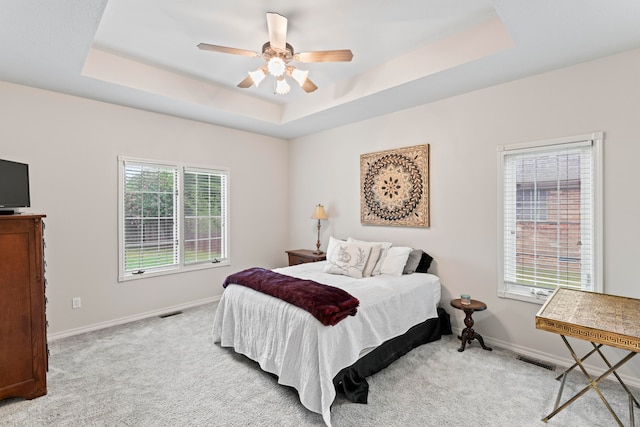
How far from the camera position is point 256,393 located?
2299 millimetres

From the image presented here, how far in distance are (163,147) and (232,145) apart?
3.34 ft

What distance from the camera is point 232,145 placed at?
4.74 metres

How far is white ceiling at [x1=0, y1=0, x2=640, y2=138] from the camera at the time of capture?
82.0 inches

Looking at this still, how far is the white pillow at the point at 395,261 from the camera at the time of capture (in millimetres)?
3383

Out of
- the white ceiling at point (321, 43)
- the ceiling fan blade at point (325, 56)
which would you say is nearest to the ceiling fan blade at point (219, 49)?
the white ceiling at point (321, 43)

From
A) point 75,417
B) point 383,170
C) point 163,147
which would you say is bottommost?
point 75,417

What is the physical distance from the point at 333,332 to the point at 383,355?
730 millimetres

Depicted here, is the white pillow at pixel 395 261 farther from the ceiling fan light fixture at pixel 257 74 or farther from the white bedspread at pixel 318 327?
the ceiling fan light fixture at pixel 257 74

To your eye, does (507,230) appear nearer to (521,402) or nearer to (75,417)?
(521,402)

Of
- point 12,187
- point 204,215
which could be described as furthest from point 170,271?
point 12,187

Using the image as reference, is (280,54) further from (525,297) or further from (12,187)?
(525,297)

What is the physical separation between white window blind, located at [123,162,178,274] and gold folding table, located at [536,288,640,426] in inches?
162

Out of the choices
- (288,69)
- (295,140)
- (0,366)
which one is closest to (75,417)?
(0,366)

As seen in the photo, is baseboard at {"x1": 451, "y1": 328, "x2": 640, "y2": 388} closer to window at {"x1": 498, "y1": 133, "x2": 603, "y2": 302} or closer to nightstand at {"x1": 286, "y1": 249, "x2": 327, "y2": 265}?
window at {"x1": 498, "y1": 133, "x2": 603, "y2": 302}
